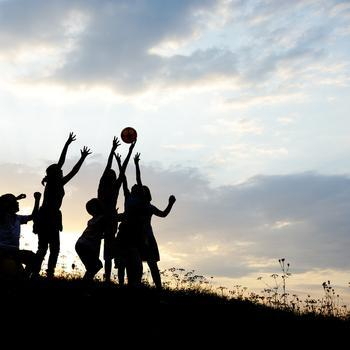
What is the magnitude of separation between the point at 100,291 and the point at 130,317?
1.60 metres

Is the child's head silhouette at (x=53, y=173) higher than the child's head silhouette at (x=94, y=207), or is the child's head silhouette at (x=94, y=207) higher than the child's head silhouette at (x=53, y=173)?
the child's head silhouette at (x=53, y=173)

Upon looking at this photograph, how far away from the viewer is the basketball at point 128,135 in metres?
11.1

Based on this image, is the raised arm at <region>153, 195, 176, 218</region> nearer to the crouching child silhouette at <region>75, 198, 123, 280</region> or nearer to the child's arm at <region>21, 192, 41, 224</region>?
the crouching child silhouette at <region>75, 198, 123, 280</region>

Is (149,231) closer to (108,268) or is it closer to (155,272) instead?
(155,272)

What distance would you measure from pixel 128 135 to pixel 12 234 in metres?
3.32

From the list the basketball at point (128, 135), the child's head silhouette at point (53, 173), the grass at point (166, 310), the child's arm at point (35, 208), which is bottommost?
the grass at point (166, 310)

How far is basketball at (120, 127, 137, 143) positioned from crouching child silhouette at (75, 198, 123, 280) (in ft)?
5.38

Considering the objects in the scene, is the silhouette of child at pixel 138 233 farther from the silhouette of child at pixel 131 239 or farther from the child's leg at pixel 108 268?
the child's leg at pixel 108 268

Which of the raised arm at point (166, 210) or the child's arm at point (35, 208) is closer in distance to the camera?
the child's arm at point (35, 208)

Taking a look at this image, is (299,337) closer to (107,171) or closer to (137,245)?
(137,245)

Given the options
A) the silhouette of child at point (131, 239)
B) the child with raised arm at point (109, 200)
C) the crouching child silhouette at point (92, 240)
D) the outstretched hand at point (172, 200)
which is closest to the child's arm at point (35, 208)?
the crouching child silhouette at point (92, 240)

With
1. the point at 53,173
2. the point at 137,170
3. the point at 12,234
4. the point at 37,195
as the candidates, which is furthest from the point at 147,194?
the point at 12,234

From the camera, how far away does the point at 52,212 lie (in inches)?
386

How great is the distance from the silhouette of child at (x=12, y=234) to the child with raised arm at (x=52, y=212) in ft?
1.40
